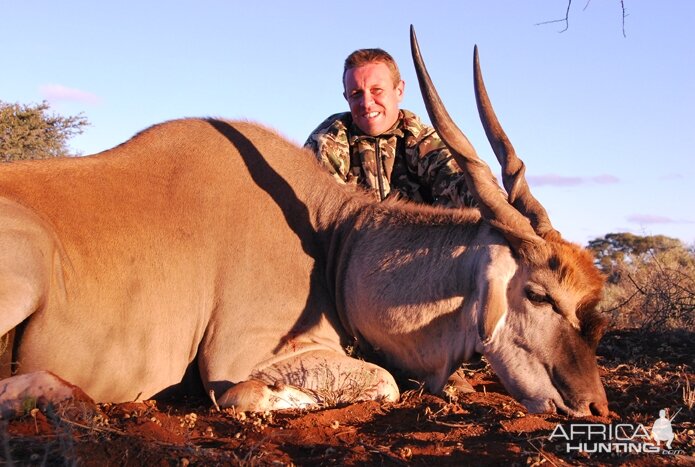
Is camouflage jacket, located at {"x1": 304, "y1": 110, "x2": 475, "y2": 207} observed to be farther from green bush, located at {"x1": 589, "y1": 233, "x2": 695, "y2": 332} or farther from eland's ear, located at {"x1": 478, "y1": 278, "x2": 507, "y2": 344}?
eland's ear, located at {"x1": 478, "y1": 278, "x2": 507, "y2": 344}

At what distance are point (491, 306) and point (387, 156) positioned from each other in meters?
2.57

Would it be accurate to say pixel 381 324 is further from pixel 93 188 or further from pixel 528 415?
pixel 93 188

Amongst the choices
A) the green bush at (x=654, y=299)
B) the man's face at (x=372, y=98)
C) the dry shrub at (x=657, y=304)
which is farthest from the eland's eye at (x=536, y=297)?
the man's face at (x=372, y=98)

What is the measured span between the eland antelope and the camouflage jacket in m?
1.36

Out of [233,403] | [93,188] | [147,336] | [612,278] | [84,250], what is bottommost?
[612,278]

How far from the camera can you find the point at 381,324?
168 inches

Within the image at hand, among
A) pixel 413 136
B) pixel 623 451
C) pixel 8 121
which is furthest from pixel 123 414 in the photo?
pixel 8 121

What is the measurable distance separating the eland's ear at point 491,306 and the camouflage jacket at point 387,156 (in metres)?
2.13

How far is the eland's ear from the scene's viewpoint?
12.6ft

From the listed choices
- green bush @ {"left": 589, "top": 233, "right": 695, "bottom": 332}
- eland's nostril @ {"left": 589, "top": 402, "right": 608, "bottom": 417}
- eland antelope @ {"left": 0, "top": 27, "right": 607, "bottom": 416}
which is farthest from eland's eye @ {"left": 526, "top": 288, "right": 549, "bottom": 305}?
green bush @ {"left": 589, "top": 233, "right": 695, "bottom": 332}

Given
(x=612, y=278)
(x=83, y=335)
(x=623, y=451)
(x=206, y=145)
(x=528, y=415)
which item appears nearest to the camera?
(x=623, y=451)

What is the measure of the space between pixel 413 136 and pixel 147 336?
292cm

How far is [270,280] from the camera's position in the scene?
170 inches

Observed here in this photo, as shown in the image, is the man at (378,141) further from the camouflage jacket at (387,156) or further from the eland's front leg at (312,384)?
the eland's front leg at (312,384)
